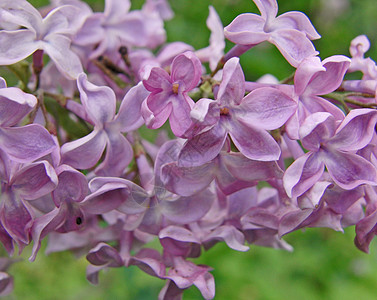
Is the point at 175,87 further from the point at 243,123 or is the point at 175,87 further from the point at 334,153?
the point at 334,153

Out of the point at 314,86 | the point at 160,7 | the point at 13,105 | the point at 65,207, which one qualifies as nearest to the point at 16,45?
the point at 13,105

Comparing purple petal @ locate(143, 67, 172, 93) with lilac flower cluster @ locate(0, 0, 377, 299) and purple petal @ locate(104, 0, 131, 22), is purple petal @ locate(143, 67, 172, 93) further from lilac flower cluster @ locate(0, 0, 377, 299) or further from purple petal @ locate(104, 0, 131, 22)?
purple petal @ locate(104, 0, 131, 22)

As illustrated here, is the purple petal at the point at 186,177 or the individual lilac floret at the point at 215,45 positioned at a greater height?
the individual lilac floret at the point at 215,45

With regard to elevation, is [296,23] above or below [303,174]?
above

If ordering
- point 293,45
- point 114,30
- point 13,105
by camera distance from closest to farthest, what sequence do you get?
point 13,105 < point 293,45 < point 114,30

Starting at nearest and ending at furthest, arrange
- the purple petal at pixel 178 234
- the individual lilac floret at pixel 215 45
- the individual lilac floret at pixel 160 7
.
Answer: the purple petal at pixel 178 234 → the individual lilac floret at pixel 215 45 → the individual lilac floret at pixel 160 7

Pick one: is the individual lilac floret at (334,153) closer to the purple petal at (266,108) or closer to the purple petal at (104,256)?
the purple petal at (266,108)

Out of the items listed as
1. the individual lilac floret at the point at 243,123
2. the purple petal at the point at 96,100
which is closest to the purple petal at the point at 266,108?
the individual lilac floret at the point at 243,123

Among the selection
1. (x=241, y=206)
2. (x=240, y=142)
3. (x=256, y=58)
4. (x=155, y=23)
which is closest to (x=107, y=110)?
(x=240, y=142)
